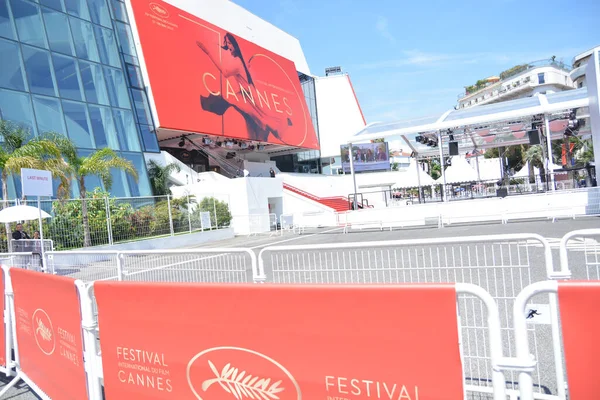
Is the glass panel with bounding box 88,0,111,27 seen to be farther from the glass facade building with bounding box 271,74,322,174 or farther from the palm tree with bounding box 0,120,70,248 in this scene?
the glass facade building with bounding box 271,74,322,174

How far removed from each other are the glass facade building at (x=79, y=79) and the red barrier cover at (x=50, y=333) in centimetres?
1632

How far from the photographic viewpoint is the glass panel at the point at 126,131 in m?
25.1

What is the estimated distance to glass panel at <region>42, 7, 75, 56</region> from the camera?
22.5m

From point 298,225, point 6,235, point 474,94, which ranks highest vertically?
point 474,94

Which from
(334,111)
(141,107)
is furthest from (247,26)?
(141,107)

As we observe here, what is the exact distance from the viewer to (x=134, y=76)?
2811cm

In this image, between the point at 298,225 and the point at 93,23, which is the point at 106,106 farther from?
the point at 298,225

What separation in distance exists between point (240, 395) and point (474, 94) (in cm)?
10395

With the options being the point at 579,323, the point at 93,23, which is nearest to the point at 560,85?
the point at 93,23

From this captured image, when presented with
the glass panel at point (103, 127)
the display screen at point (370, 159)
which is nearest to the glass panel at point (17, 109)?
the glass panel at point (103, 127)

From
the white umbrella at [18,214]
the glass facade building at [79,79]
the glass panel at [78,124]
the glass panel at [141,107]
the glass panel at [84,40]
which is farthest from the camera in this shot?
the glass panel at [141,107]

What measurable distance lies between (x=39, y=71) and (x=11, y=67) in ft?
4.33

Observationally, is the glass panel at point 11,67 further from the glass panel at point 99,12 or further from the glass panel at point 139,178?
the glass panel at point 99,12

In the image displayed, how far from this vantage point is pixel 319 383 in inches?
91.3
